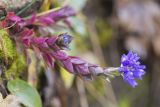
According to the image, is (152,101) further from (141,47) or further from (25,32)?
(25,32)

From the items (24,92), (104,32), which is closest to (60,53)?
(24,92)

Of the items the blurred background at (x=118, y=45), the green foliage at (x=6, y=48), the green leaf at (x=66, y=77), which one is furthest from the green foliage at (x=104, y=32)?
the green foliage at (x=6, y=48)

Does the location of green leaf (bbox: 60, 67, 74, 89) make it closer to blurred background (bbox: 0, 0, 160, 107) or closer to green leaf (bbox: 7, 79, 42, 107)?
blurred background (bbox: 0, 0, 160, 107)

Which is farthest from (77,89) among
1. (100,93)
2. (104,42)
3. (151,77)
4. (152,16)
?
(152,16)

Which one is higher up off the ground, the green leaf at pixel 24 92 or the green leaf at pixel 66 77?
the green leaf at pixel 66 77

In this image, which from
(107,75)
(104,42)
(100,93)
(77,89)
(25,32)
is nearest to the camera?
(107,75)

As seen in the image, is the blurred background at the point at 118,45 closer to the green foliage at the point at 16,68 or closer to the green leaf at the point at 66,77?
the green leaf at the point at 66,77
